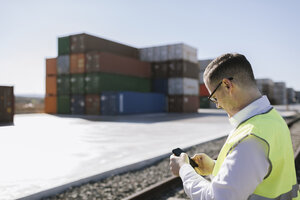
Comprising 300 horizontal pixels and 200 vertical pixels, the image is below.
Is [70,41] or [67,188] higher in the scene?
[70,41]

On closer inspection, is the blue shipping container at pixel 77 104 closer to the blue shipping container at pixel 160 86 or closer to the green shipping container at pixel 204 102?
the blue shipping container at pixel 160 86

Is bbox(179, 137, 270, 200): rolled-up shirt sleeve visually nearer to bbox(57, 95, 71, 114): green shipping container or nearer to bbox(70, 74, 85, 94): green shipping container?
bbox(70, 74, 85, 94): green shipping container

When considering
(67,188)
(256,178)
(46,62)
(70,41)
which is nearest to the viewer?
(256,178)

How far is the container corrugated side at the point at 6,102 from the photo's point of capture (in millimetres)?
18172

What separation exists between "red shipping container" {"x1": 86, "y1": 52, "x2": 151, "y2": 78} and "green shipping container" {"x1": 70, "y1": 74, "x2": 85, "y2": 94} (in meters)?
1.63

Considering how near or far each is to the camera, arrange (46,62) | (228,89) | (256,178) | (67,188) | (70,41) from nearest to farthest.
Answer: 1. (256,178)
2. (228,89)
3. (67,188)
4. (70,41)
5. (46,62)

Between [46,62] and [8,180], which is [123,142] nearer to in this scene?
[8,180]

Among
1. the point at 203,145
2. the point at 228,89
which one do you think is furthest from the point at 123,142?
the point at 228,89

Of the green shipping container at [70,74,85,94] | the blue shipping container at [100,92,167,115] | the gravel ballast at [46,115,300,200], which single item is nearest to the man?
the gravel ballast at [46,115,300,200]

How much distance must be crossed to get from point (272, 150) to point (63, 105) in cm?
3417

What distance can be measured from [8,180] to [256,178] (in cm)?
616

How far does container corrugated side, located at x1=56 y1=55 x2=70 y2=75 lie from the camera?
33.4 m

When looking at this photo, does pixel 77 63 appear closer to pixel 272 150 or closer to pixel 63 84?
pixel 63 84

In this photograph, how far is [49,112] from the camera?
34.9m
